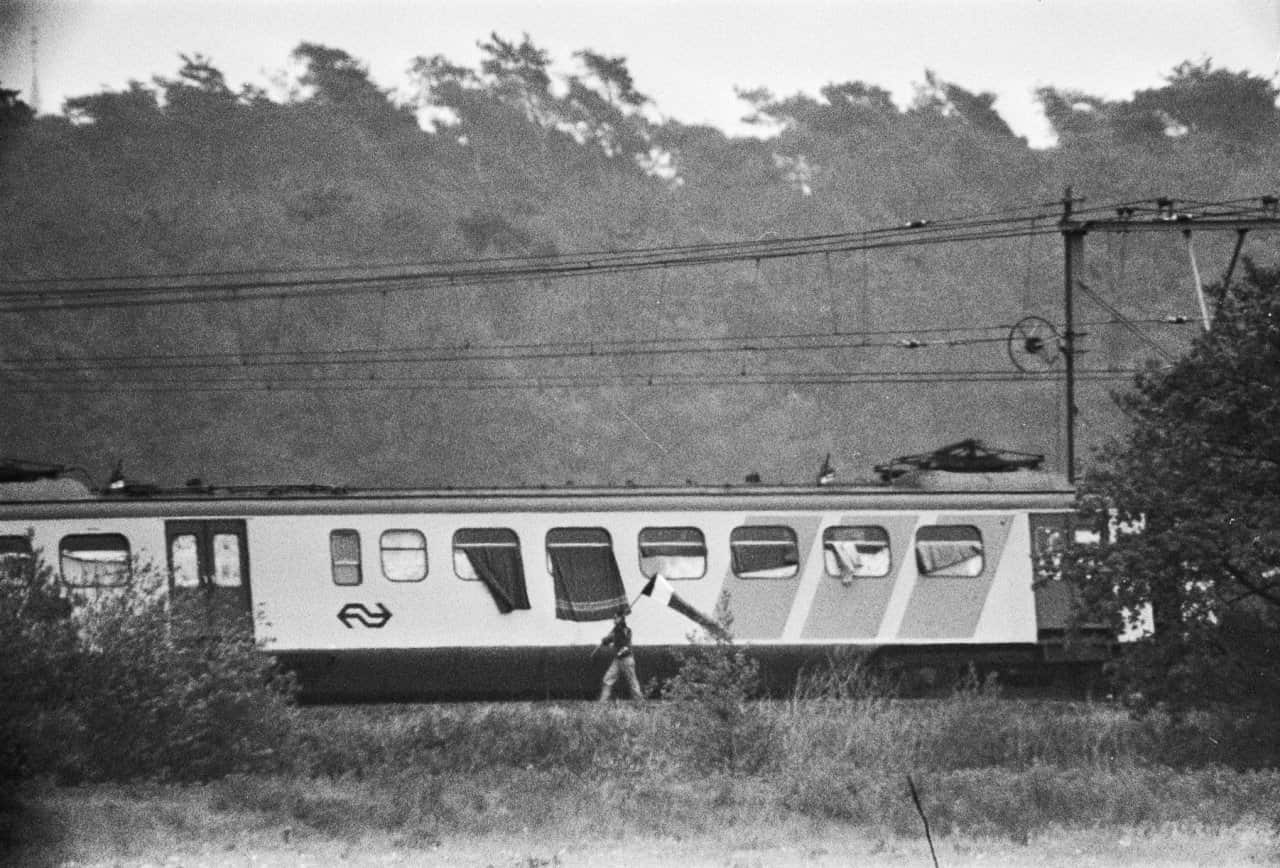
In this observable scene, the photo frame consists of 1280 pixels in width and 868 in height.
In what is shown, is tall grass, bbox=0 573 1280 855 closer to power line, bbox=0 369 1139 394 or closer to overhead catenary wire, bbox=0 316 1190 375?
overhead catenary wire, bbox=0 316 1190 375

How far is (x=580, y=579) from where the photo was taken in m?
22.7

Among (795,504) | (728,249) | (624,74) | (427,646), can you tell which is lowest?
(427,646)

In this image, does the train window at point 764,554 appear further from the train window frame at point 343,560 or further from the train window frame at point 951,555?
the train window frame at point 343,560

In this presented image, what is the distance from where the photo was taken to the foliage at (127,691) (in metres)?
15.5

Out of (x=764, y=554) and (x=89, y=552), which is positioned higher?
(x=89, y=552)

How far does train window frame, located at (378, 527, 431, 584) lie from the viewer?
22.7 m

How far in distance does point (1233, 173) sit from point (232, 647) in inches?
2384

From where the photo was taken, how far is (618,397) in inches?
2281

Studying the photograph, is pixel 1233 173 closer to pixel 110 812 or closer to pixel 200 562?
pixel 200 562

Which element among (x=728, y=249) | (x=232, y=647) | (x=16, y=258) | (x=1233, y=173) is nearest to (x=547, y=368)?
(x=728, y=249)

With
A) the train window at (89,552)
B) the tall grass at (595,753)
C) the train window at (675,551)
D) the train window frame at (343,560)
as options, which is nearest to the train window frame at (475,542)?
the train window frame at (343,560)

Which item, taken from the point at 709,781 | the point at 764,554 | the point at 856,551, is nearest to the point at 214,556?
the point at 764,554

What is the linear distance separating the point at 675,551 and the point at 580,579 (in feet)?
4.53

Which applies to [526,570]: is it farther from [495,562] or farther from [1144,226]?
[1144,226]
